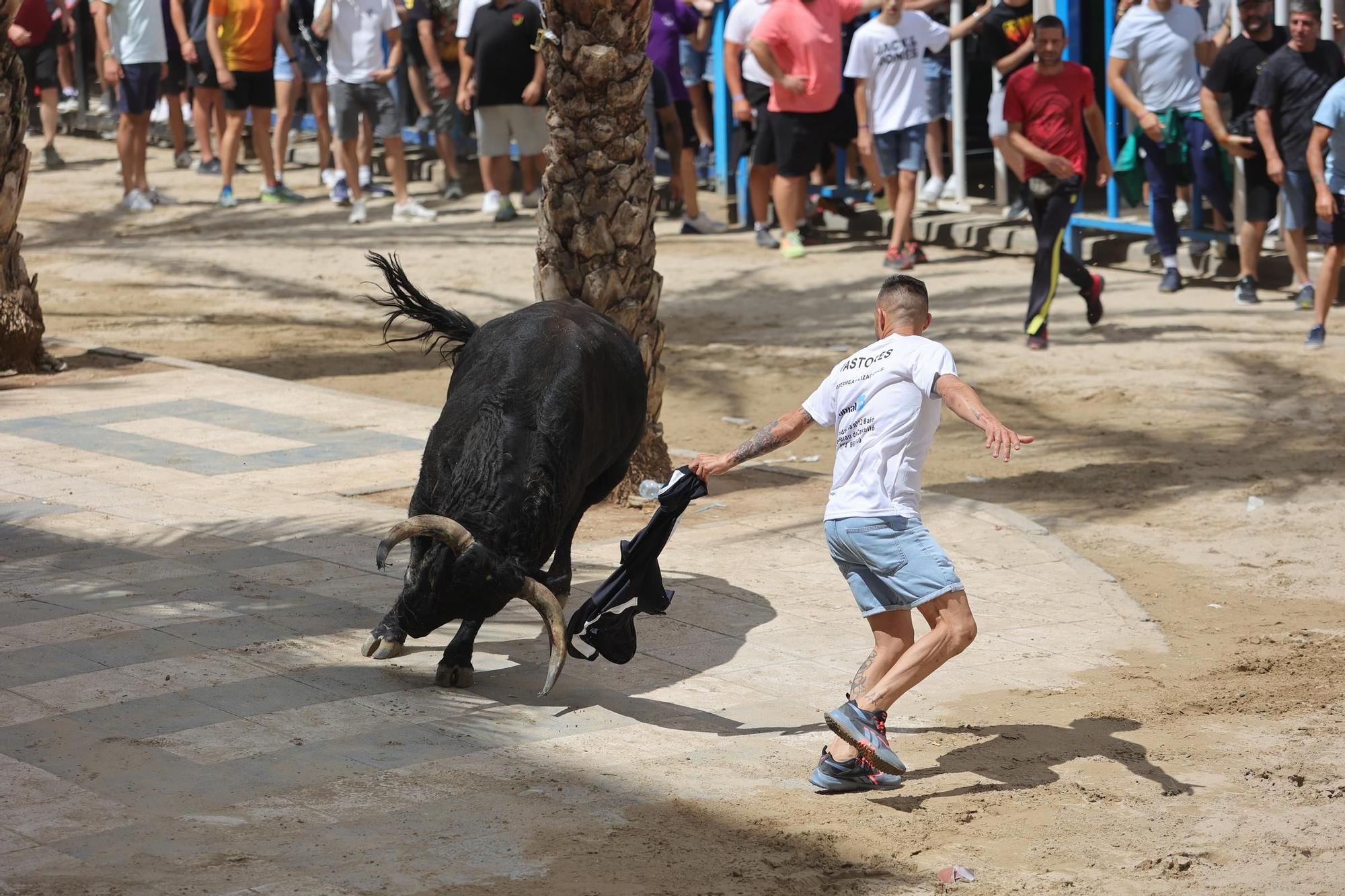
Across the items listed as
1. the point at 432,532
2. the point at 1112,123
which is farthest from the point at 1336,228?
the point at 432,532

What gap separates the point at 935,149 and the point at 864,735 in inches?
528

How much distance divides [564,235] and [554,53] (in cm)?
95

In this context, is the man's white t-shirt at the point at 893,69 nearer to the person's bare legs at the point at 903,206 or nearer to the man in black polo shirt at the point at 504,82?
the person's bare legs at the point at 903,206

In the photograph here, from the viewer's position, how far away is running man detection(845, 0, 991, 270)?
16.0 meters

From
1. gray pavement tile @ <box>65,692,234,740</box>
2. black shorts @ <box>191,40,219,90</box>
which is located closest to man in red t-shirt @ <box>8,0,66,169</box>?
black shorts @ <box>191,40,219,90</box>

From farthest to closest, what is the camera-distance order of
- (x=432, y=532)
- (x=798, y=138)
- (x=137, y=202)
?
(x=137, y=202)
(x=798, y=138)
(x=432, y=532)

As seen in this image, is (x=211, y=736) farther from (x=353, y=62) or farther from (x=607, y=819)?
(x=353, y=62)

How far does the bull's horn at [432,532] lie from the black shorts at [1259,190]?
9684mm

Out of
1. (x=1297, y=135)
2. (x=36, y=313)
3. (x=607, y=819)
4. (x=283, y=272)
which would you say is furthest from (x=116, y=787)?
(x=283, y=272)

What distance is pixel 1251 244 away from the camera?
1405 centimetres

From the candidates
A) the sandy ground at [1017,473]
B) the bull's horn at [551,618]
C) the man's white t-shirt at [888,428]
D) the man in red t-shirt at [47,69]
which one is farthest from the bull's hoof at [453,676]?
the man in red t-shirt at [47,69]

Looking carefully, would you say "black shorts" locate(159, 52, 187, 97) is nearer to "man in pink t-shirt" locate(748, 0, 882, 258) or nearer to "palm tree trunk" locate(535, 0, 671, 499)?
"man in pink t-shirt" locate(748, 0, 882, 258)

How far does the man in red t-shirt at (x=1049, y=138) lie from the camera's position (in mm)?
12734

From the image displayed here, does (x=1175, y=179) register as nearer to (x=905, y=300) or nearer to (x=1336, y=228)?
(x=1336, y=228)
